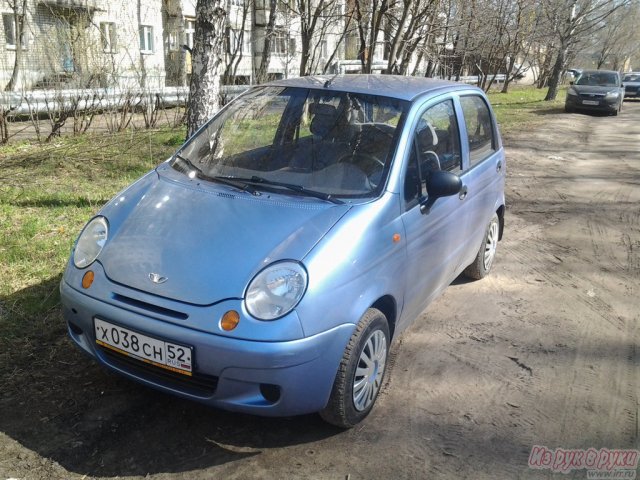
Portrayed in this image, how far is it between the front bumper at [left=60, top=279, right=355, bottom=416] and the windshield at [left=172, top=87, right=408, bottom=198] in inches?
39.8

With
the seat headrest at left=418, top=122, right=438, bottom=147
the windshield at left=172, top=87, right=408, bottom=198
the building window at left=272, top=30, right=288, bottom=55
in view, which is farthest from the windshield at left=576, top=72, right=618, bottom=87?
the windshield at left=172, top=87, right=408, bottom=198

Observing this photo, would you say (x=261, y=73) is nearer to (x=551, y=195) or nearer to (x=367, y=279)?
(x=551, y=195)

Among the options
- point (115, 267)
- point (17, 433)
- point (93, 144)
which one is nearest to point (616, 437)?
point (115, 267)

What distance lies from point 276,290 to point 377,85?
2.00 meters

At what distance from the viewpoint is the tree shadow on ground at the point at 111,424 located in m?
2.71

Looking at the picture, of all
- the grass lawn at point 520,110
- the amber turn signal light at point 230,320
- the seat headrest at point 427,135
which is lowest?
the grass lawn at point 520,110

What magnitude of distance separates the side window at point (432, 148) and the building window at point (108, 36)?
888 centimetres

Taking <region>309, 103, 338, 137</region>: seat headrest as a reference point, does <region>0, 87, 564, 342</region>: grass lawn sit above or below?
below

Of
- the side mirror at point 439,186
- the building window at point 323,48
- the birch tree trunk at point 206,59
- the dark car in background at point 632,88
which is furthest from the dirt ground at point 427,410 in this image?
the dark car in background at point 632,88

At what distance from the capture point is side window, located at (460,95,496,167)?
4.43 metres

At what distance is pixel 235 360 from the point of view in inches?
98.7

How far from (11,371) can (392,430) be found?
2.21 meters

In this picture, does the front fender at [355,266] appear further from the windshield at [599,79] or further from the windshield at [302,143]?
the windshield at [599,79]

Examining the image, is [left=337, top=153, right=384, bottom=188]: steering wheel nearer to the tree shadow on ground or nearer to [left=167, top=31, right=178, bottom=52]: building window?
the tree shadow on ground
